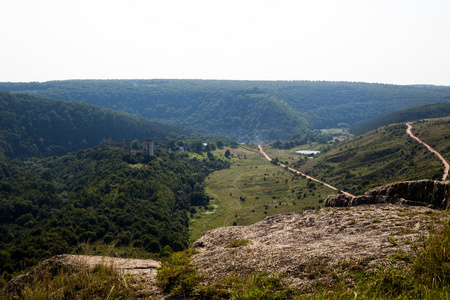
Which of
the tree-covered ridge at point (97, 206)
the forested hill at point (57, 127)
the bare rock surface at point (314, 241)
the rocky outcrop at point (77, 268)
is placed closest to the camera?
the bare rock surface at point (314, 241)

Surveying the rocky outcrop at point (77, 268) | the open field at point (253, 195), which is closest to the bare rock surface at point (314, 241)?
the rocky outcrop at point (77, 268)

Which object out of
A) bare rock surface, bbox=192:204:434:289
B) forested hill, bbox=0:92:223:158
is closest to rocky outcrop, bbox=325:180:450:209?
bare rock surface, bbox=192:204:434:289

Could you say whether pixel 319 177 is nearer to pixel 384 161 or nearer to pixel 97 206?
pixel 384 161

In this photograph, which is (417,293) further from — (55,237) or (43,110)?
(43,110)

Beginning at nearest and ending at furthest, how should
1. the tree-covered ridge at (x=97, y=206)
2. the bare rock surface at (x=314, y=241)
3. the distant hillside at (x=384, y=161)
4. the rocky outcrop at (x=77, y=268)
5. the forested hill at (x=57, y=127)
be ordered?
the bare rock surface at (x=314, y=241) < the rocky outcrop at (x=77, y=268) < the tree-covered ridge at (x=97, y=206) < the distant hillside at (x=384, y=161) < the forested hill at (x=57, y=127)

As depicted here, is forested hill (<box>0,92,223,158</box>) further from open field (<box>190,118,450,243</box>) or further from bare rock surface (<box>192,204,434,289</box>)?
bare rock surface (<box>192,204,434,289</box>)

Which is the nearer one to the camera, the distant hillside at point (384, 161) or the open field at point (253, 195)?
the distant hillside at point (384, 161)

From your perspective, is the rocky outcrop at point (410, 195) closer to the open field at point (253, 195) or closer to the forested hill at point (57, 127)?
the open field at point (253, 195)

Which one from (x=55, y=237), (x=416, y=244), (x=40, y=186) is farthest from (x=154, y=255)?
(x=40, y=186)
